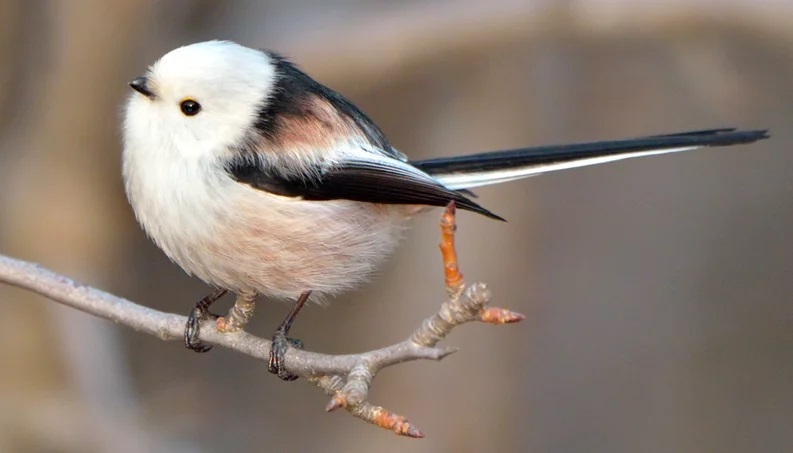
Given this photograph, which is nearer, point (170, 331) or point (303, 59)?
point (170, 331)

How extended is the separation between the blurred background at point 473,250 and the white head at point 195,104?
147 centimetres

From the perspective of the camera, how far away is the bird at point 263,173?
167 centimetres

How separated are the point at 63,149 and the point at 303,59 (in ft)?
3.27

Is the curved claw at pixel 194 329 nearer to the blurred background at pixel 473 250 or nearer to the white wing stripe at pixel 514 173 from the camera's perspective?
the white wing stripe at pixel 514 173

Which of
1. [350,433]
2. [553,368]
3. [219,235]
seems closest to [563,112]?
[553,368]

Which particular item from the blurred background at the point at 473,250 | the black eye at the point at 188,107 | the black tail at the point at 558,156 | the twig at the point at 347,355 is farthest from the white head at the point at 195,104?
the blurred background at the point at 473,250

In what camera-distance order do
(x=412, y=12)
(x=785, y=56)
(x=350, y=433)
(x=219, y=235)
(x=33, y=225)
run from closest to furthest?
(x=219, y=235), (x=785, y=56), (x=412, y=12), (x=33, y=225), (x=350, y=433)

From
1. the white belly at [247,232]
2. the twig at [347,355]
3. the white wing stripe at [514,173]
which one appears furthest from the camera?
the white wing stripe at [514,173]

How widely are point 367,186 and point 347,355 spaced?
44 cm

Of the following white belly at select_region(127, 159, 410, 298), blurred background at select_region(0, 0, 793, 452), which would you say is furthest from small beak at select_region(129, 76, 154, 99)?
blurred background at select_region(0, 0, 793, 452)

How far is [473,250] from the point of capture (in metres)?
3.45

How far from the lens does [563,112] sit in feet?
12.0

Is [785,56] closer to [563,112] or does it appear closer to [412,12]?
[563,112]

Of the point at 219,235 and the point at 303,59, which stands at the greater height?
the point at 303,59
